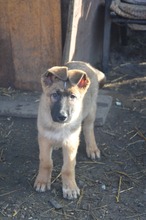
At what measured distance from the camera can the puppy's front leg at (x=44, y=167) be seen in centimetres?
455

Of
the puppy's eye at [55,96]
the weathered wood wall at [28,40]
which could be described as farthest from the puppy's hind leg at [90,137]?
the weathered wood wall at [28,40]

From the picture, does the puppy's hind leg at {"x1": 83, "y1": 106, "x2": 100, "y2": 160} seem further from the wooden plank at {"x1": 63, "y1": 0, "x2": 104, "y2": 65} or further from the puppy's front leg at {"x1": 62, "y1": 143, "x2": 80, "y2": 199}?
the wooden plank at {"x1": 63, "y1": 0, "x2": 104, "y2": 65}

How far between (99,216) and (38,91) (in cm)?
261

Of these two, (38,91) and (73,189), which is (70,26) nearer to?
(38,91)

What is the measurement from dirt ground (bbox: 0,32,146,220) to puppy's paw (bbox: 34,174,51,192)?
6 centimetres

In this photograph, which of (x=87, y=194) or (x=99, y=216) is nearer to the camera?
(x=99, y=216)

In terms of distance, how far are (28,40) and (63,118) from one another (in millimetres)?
2299

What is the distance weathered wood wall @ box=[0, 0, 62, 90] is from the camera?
19.5ft

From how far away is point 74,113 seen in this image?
439cm

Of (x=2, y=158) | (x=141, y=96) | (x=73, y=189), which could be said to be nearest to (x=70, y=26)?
(x=141, y=96)

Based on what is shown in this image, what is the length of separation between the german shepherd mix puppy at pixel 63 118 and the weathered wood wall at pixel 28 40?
1.52 metres

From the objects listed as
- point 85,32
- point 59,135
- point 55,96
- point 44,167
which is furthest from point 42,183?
point 85,32

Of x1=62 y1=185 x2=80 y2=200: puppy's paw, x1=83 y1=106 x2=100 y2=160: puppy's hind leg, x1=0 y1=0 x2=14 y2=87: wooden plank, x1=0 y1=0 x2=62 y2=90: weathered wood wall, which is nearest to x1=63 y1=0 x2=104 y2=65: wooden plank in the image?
x1=0 y1=0 x2=62 y2=90: weathered wood wall

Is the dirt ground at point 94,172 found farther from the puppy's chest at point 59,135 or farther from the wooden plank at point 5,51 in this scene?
the wooden plank at point 5,51
